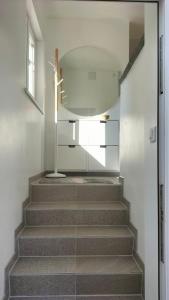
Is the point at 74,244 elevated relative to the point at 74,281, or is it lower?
elevated

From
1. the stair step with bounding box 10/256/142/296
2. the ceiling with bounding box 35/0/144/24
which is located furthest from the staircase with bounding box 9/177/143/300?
the ceiling with bounding box 35/0/144/24

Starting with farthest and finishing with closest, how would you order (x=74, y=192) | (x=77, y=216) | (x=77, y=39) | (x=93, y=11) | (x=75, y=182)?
(x=77, y=39) < (x=93, y=11) < (x=75, y=182) < (x=74, y=192) < (x=77, y=216)

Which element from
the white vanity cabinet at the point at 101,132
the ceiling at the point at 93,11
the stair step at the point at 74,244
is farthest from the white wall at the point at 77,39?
the stair step at the point at 74,244

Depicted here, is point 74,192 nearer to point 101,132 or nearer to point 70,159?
point 70,159

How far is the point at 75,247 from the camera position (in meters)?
2.32

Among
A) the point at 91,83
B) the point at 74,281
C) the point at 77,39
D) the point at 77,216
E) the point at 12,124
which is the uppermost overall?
the point at 77,39

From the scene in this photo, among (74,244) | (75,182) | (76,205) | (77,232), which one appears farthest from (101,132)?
(74,244)

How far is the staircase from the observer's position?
79.4 inches

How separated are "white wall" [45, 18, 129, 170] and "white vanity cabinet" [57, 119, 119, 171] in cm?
22

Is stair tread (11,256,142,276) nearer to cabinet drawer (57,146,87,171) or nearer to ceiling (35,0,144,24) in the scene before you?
cabinet drawer (57,146,87,171)

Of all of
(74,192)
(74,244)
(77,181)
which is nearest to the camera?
(74,244)

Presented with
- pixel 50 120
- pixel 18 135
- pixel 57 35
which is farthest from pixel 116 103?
pixel 18 135

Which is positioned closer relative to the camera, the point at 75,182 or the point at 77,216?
the point at 77,216

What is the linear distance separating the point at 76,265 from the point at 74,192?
0.94 metres
